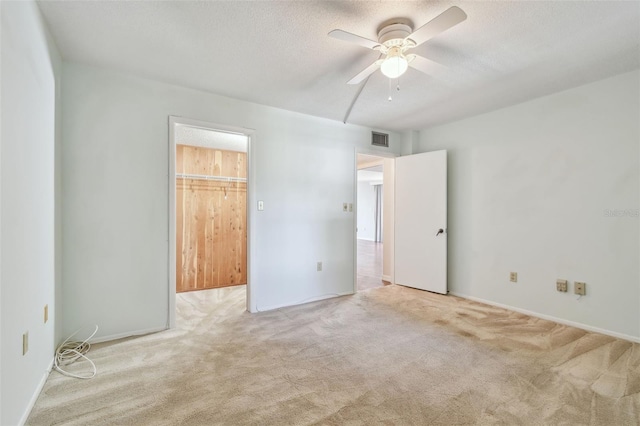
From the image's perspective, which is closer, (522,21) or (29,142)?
(29,142)

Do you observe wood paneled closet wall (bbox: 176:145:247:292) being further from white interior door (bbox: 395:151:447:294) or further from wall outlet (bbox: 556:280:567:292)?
wall outlet (bbox: 556:280:567:292)

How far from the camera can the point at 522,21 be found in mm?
1953

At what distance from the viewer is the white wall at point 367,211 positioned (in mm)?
11956

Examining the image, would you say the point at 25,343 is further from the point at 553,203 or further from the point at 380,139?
the point at 553,203

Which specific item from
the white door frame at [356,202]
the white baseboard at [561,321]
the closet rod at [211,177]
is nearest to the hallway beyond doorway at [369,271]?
the white door frame at [356,202]

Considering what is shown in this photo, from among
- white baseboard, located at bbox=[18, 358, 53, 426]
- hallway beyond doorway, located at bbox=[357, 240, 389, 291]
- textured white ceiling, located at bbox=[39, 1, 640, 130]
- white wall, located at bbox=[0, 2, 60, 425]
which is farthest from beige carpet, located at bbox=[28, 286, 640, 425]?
textured white ceiling, located at bbox=[39, 1, 640, 130]

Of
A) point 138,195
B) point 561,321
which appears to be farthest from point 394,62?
point 561,321

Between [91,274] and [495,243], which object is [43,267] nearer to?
[91,274]

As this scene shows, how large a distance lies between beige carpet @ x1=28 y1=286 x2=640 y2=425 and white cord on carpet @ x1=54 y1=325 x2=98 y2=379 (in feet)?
0.18

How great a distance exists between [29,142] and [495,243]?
14.3 feet

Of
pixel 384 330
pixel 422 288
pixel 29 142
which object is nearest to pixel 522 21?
pixel 384 330

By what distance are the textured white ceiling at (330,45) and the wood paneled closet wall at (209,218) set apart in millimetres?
1811

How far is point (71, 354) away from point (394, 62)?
3.22 metres

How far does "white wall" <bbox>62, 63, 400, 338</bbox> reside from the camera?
2568 mm
